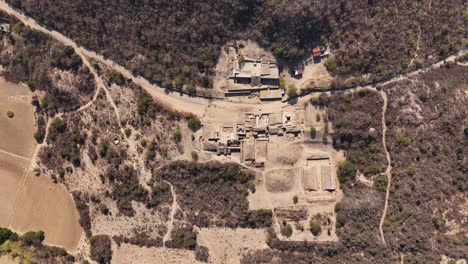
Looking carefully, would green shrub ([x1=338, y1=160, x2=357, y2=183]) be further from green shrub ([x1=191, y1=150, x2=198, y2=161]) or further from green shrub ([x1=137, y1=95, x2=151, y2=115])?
green shrub ([x1=137, y1=95, x2=151, y2=115])

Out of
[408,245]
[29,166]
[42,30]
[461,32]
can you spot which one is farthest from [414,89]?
[29,166]

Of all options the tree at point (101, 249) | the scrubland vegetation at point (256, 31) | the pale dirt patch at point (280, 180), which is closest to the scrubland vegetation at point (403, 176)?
the scrubland vegetation at point (256, 31)

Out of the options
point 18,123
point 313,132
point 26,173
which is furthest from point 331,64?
Result: point 26,173

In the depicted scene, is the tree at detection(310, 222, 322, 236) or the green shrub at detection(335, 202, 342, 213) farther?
the green shrub at detection(335, 202, 342, 213)

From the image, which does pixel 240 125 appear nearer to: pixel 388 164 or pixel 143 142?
pixel 143 142

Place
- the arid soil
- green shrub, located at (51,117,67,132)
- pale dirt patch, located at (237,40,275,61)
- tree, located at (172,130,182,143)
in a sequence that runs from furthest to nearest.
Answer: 1. the arid soil
2. green shrub, located at (51,117,67,132)
3. pale dirt patch, located at (237,40,275,61)
4. tree, located at (172,130,182,143)

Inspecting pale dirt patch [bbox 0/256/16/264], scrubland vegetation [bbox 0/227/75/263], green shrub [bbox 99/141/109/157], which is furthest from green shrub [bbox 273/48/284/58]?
pale dirt patch [bbox 0/256/16/264]
